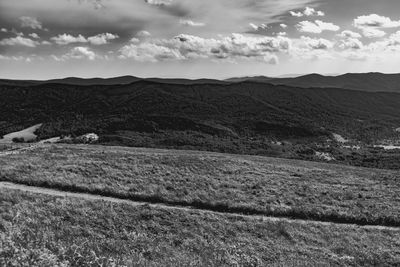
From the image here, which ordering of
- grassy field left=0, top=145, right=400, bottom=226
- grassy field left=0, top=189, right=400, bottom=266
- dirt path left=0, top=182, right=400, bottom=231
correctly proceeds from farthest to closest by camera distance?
1. grassy field left=0, top=145, right=400, bottom=226
2. dirt path left=0, top=182, right=400, bottom=231
3. grassy field left=0, top=189, right=400, bottom=266

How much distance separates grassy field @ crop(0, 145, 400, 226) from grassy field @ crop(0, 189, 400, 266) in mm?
2624

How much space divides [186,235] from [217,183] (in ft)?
38.8

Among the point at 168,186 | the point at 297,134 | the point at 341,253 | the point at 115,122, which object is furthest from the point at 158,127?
the point at 341,253

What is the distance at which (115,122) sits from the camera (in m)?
137

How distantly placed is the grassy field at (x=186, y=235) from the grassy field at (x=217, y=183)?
262 centimetres

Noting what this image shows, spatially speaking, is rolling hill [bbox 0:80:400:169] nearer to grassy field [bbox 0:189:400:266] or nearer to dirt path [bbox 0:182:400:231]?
dirt path [bbox 0:182:400:231]

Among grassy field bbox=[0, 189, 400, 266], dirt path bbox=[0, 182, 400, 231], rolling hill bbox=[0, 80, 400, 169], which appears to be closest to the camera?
grassy field bbox=[0, 189, 400, 266]

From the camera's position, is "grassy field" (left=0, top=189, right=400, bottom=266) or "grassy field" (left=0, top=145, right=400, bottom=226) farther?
"grassy field" (left=0, top=145, right=400, bottom=226)

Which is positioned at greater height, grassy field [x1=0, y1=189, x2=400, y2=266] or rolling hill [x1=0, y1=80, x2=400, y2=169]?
grassy field [x1=0, y1=189, x2=400, y2=266]

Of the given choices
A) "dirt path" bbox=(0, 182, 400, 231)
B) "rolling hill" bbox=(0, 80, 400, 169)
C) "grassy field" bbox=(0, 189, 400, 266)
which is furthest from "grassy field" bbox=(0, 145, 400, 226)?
"rolling hill" bbox=(0, 80, 400, 169)

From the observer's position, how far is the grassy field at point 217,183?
865 inches

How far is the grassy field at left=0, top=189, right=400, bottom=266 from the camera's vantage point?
40.1 ft

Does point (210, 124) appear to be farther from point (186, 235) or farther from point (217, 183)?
point (186, 235)

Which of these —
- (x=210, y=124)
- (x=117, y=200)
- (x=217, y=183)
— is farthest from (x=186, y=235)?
(x=210, y=124)
